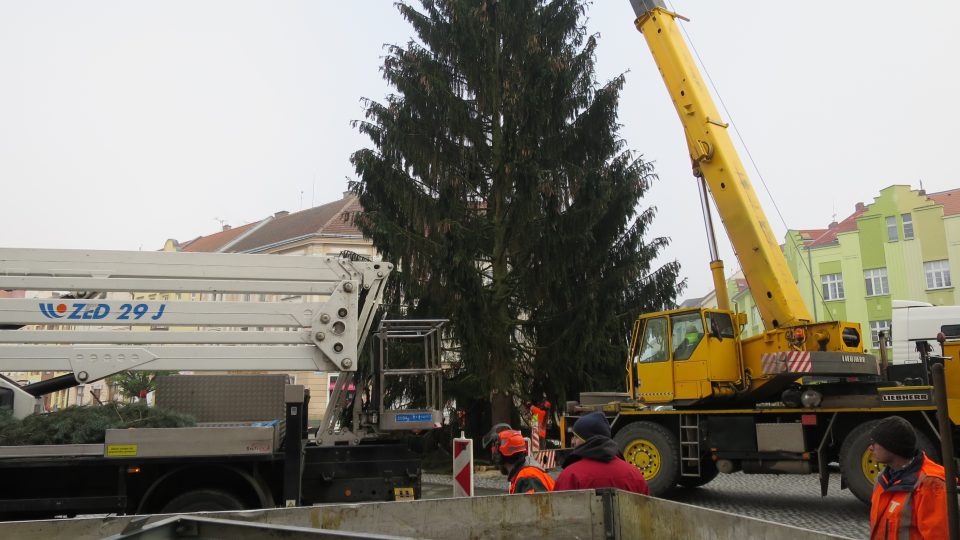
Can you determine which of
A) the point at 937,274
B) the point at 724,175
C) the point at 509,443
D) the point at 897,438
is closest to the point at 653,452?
the point at 724,175

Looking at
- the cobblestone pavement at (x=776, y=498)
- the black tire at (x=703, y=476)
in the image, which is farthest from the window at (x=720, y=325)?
the cobblestone pavement at (x=776, y=498)

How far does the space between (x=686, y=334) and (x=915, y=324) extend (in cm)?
988

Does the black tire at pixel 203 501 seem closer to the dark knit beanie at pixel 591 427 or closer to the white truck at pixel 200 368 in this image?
the white truck at pixel 200 368

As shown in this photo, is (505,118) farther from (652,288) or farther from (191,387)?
(191,387)

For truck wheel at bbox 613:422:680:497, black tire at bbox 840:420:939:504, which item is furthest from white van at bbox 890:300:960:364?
truck wheel at bbox 613:422:680:497

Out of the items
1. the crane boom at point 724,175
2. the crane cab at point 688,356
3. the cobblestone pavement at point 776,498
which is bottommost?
the cobblestone pavement at point 776,498

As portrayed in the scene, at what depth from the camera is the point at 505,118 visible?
1764 centimetres

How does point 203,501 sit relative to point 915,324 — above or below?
below

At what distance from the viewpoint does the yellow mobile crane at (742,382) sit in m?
10.7

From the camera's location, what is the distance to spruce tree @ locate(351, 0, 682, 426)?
650 inches

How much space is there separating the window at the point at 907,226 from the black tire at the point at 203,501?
40.4m

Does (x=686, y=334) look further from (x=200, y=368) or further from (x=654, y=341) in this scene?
(x=200, y=368)

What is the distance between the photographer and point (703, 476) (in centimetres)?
1270

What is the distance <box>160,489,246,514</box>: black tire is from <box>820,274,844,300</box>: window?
131 feet
